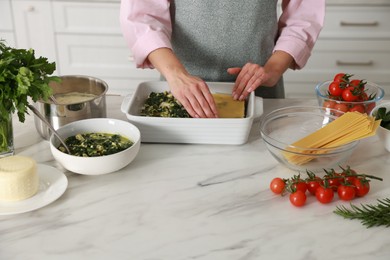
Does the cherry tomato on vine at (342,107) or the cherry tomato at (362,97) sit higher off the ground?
the cherry tomato at (362,97)

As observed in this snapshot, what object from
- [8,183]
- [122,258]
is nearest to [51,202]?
[8,183]

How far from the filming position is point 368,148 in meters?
1.39

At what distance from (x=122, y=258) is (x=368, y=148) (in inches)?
27.7

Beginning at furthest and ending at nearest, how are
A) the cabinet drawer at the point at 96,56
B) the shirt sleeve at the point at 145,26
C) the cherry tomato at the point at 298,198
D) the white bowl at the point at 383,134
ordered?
the cabinet drawer at the point at 96,56 → the shirt sleeve at the point at 145,26 → the white bowl at the point at 383,134 → the cherry tomato at the point at 298,198

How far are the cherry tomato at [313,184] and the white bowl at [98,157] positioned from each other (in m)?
0.38

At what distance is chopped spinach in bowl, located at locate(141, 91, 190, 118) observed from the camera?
142 cm

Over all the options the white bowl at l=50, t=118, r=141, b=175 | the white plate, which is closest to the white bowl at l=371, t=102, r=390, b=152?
the white bowl at l=50, t=118, r=141, b=175

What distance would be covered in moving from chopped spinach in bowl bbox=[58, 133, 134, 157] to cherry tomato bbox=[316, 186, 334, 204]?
433 millimetres

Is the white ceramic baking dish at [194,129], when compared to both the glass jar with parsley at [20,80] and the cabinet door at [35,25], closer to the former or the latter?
the glass jar with parsley at [20,80]

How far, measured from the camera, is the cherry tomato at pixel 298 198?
3.75 feet

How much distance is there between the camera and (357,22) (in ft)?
→ 9.15

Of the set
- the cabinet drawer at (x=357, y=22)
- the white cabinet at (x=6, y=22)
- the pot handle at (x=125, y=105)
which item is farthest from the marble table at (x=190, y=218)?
the white cabinet at (x=6, y=22)

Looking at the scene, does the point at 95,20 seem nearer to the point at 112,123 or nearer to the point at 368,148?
the point at 112,123

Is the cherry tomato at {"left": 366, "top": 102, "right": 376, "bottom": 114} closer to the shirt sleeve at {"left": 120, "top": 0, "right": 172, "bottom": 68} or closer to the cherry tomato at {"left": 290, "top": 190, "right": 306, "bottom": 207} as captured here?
the cherry tomato at {"left": 290, "top": 190, "right": 306, "bottom": 207}
